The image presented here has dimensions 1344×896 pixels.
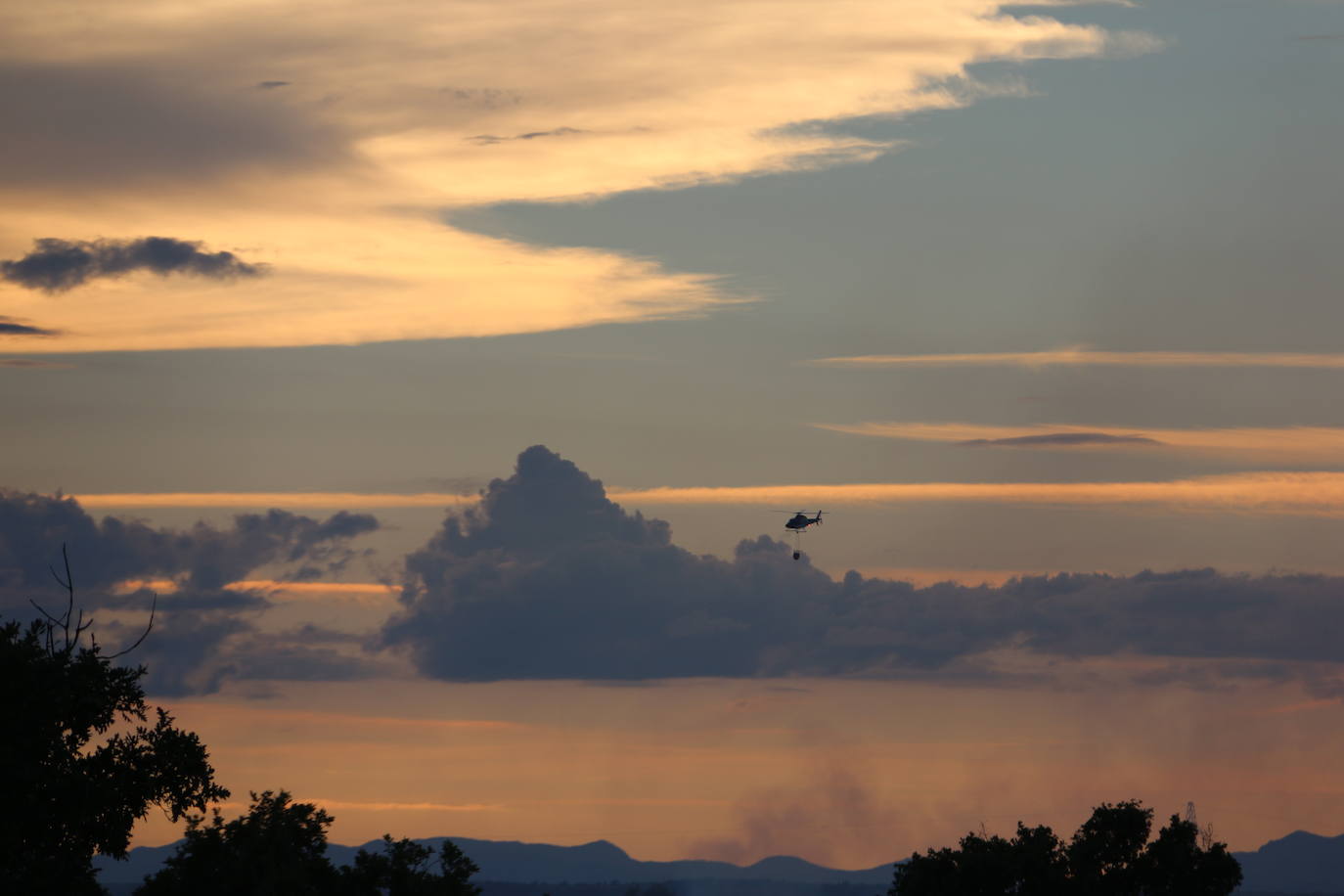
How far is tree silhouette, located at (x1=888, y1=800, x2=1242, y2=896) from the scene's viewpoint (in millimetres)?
119438

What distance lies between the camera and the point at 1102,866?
396 ft

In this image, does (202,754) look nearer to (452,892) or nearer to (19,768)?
(19,768)

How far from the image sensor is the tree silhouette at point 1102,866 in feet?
392

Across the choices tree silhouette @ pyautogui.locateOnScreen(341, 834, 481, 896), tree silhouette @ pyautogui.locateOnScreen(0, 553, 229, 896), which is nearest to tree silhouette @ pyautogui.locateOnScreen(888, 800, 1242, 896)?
tree silhouette @ pyautogui.locateOnScreen(341, 834, 481, 896)

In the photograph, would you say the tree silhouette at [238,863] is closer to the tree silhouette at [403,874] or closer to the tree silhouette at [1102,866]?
the tree silhouette at [403,874]

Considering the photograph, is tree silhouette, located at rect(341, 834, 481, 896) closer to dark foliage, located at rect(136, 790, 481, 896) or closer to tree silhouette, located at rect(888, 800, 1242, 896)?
dark foliage, located at rect(136, 790, 481, 896)

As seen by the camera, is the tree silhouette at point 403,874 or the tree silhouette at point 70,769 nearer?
the tree silhouette at point 70,769

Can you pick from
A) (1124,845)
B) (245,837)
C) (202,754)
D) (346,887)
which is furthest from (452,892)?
(1124,845)

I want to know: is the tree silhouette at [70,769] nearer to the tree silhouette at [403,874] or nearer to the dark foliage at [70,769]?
the dark foliage at [70,769]

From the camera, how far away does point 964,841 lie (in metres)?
125

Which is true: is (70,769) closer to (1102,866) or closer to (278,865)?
(278,865)

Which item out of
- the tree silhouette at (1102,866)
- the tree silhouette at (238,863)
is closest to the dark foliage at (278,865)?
the tree silhouette at (238,863)

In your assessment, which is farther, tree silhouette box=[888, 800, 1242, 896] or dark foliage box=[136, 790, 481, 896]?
tree silhouette box=[888, 800, 1242, 896]

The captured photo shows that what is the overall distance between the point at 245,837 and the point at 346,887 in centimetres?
883
